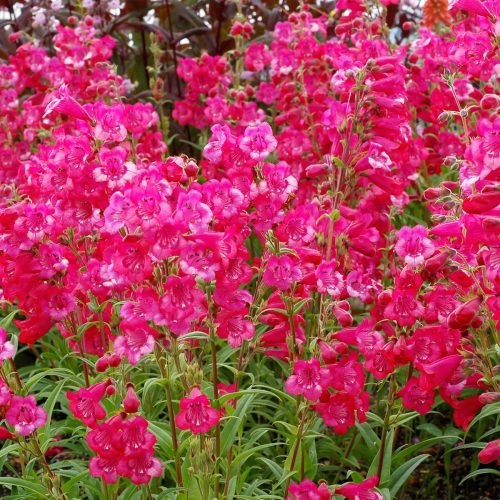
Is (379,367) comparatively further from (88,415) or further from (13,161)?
(13,161)

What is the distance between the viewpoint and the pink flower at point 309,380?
279 centimetres

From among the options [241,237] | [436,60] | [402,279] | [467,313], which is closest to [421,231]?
[402,279]

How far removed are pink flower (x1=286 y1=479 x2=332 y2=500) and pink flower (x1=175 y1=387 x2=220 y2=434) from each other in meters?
0.46

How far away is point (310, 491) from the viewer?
291cm

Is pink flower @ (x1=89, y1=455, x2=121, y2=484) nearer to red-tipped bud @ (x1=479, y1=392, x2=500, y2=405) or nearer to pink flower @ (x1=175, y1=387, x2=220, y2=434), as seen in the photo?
pink flower @ (x1=175, y1=387, x2=220, y2=434)

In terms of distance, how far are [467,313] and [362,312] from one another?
2.24 metres

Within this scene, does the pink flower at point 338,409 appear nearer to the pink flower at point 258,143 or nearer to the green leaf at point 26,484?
the pink flower at point 258,143

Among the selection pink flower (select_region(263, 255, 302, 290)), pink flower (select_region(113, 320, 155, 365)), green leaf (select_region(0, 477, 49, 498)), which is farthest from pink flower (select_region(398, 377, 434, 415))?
green leaf (select_region(0, 477, 49, 498))

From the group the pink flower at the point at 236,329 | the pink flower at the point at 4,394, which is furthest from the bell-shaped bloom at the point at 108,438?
the pink flower at the point at 236,329

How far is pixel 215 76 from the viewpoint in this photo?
5938 millimetres

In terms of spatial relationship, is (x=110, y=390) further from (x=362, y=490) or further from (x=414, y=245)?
(x=414, y=245)

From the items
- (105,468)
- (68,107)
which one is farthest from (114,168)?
(105,468)

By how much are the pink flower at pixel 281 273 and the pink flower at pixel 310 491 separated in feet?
2.30

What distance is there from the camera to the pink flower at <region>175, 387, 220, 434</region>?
104 inches
